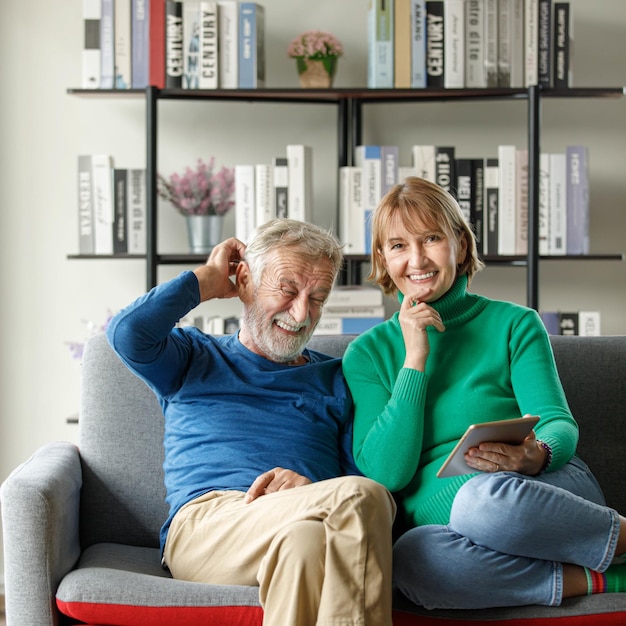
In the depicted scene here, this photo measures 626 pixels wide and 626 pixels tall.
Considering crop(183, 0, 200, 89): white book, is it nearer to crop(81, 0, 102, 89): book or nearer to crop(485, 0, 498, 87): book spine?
crop(81, 0, 102, 89): book

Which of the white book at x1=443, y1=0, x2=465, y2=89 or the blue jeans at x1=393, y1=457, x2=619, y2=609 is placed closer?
the blue jeans at x1=393, y1=457, x2=619, y2=609

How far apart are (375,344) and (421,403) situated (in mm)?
218

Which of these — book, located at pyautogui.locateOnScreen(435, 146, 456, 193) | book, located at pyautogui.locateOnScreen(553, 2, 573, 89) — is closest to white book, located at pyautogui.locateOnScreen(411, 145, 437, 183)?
book, located at pyautogui.locateOnScreen(435, 146, 456, 193)

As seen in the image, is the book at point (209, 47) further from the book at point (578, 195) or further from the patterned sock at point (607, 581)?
the patterned sock at point (607, 581)

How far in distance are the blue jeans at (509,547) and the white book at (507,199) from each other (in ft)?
5.15

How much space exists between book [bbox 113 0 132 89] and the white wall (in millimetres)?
256

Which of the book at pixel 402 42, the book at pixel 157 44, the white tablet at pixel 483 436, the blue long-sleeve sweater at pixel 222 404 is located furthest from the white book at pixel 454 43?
the white tablet at pixel 483 436

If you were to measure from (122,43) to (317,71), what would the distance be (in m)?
0.65

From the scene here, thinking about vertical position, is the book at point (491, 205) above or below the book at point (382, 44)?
below

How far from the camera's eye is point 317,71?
10.4 ft

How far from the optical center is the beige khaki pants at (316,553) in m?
1.52

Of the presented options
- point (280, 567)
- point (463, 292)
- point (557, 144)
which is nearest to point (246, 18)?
point (557, 144)

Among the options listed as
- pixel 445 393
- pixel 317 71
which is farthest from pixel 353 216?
pixel 445 393

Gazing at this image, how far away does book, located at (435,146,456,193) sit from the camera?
3127 mm
